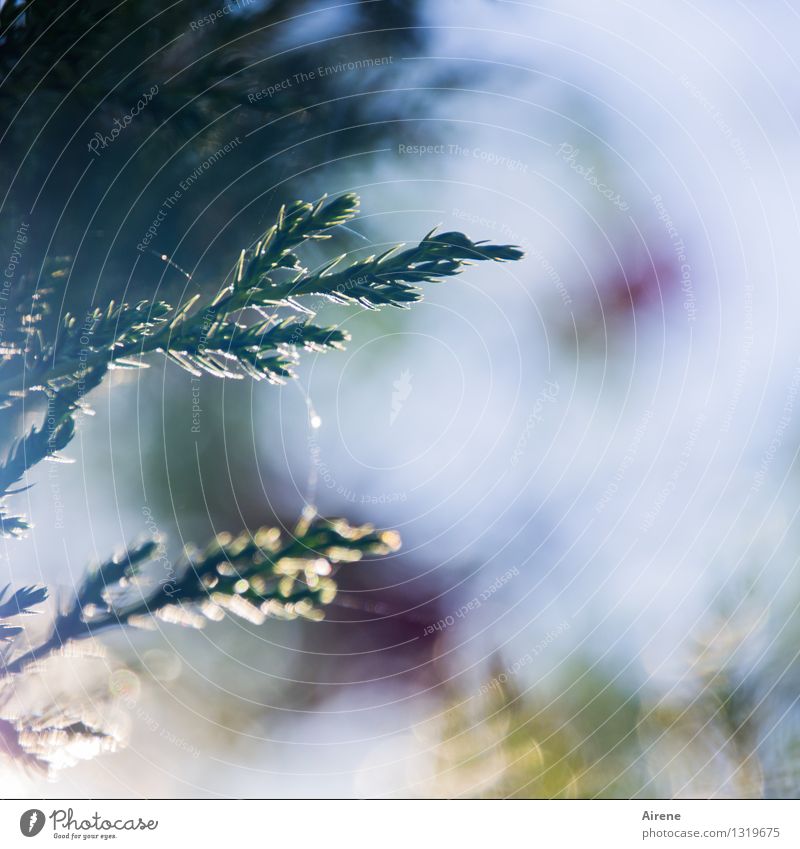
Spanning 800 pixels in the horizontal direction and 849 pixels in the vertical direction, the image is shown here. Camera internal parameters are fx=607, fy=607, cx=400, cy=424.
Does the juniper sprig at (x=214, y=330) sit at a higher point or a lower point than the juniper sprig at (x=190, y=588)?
higher

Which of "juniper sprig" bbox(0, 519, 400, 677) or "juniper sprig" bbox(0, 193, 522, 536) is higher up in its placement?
"juniper sprig" bbox(0, 193, 522, 536)

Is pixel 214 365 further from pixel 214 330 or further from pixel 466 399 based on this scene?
pixel 466 399

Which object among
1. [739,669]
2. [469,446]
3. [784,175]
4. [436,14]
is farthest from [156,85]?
[739,669]

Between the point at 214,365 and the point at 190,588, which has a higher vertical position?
the point at 214,365

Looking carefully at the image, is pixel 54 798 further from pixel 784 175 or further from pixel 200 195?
pixel 784 175

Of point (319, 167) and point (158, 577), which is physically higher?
point (319, 167)

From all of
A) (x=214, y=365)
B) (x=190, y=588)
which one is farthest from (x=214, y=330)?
(x=190, y=588)

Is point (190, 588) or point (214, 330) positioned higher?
point (214, 330)

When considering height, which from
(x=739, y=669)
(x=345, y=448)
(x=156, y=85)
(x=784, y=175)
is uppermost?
(x=156, y=85)
